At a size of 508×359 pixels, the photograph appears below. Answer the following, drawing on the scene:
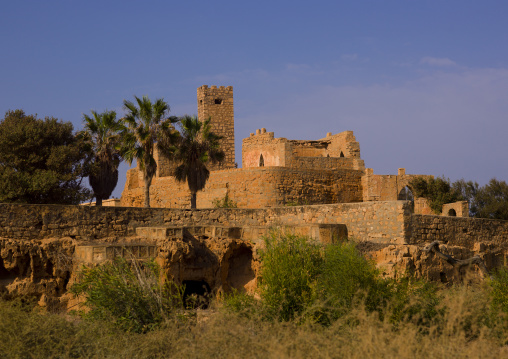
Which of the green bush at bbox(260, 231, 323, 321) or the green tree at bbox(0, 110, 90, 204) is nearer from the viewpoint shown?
the green bush at bbox(260, 231, 323, 321)

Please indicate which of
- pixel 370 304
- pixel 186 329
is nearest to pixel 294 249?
pixel 370 304

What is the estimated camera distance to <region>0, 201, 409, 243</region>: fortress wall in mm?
17234

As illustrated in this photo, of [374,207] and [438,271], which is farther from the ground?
[374,207]

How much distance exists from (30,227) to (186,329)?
7.11m

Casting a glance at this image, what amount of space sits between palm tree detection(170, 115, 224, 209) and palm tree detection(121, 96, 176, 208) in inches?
23.7

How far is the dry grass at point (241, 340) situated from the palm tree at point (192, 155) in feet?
40.5

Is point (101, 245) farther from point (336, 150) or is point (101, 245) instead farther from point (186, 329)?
point (336, 150)

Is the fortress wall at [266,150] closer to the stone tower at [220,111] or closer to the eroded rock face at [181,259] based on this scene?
the stone tower at [220,111]

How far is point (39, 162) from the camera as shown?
946 inches

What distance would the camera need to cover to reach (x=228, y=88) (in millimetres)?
Result: 39500

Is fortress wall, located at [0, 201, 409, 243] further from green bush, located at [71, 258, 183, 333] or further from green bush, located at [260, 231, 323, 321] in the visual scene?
green bush, located at [71, 258, 183, 333]

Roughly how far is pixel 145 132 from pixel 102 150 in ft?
5.85

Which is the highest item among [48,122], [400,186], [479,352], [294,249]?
[48,122]

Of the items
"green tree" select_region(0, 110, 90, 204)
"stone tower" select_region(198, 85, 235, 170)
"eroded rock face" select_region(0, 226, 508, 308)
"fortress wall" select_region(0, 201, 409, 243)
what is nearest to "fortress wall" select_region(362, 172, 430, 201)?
"stone tower" select_region(198, 85, 235, 170)
